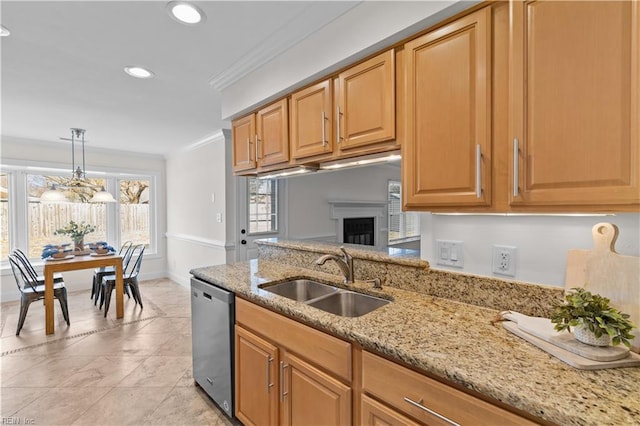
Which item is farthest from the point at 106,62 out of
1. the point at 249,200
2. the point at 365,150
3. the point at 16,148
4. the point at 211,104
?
the point at 16,148

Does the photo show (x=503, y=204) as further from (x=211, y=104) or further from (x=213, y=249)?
(x=213, y=249)

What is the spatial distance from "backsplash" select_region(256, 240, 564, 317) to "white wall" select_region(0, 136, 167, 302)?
4.50 m

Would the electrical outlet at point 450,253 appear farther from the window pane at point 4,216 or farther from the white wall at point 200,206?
the window pane at point 4,216

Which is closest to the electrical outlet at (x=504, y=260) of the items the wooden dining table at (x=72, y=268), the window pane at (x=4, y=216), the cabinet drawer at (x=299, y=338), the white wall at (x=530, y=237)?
the white wall at (x=530, y=237)

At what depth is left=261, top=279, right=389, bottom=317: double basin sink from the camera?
5.54 ft

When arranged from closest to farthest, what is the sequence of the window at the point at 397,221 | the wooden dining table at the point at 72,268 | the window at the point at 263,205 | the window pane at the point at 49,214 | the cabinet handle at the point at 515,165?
the cabinet handle at the point at 515,165 < the wooden dining table at the point at 72,268 < the window at the point at 397,221 < the window at the point at 263,205 < the window pane at the point at 49,214

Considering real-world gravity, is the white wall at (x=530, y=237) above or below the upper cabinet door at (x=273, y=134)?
below

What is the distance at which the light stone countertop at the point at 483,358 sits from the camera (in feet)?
2.40

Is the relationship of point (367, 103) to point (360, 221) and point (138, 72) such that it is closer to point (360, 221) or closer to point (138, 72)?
point (138, 72)

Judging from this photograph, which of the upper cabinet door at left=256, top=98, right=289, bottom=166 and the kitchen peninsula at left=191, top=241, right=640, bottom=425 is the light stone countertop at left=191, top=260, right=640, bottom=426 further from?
the upper cabinet door at left=256, top=98, right=289, bottom=166

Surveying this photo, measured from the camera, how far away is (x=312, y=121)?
1.86m

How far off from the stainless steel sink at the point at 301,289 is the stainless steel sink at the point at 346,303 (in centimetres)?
14

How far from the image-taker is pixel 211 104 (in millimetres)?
3100

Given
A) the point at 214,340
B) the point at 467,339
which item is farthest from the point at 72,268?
the point at 467,339
